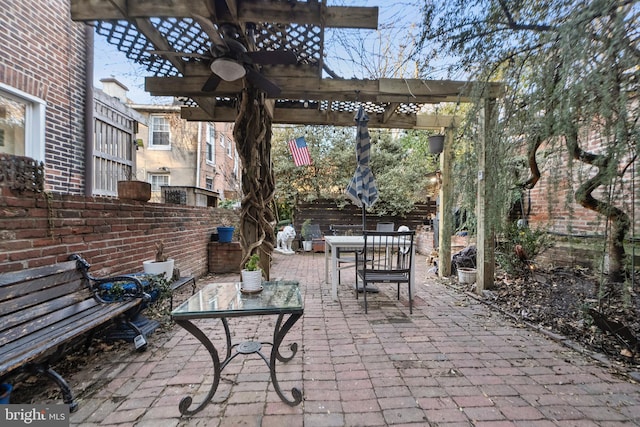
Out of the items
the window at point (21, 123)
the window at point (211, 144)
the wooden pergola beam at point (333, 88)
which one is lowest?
the window at point (21, 123)

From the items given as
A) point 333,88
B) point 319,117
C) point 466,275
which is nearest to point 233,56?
point 333,88

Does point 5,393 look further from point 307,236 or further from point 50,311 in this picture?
point 307,236

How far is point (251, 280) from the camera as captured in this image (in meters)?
1.94

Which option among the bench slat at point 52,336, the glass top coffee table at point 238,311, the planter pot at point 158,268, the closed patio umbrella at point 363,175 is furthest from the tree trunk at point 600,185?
the planter pot at point 158,268

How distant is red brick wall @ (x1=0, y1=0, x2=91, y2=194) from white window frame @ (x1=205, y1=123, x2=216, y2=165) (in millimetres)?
7085

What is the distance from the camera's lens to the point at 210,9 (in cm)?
217

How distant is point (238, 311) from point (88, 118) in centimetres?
449

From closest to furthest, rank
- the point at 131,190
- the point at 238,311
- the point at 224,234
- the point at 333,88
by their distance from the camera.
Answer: the point at 238,311, the point at 131,190, the point at 333,88, the point at 224,234

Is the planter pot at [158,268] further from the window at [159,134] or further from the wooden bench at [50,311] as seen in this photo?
the window at [159,134]

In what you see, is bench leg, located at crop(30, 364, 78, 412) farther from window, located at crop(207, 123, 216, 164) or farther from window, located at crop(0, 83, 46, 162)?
window, located at crop(207, 123, 216, 164)

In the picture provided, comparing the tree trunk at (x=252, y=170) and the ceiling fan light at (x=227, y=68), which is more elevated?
the ceiling fan light at (x=227, y=68)

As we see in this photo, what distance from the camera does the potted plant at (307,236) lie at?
313 inches

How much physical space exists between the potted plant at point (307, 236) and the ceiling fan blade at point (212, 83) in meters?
5.44

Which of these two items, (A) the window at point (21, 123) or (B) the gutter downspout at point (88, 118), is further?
(B) the gutter downspout at point (88, 118)
